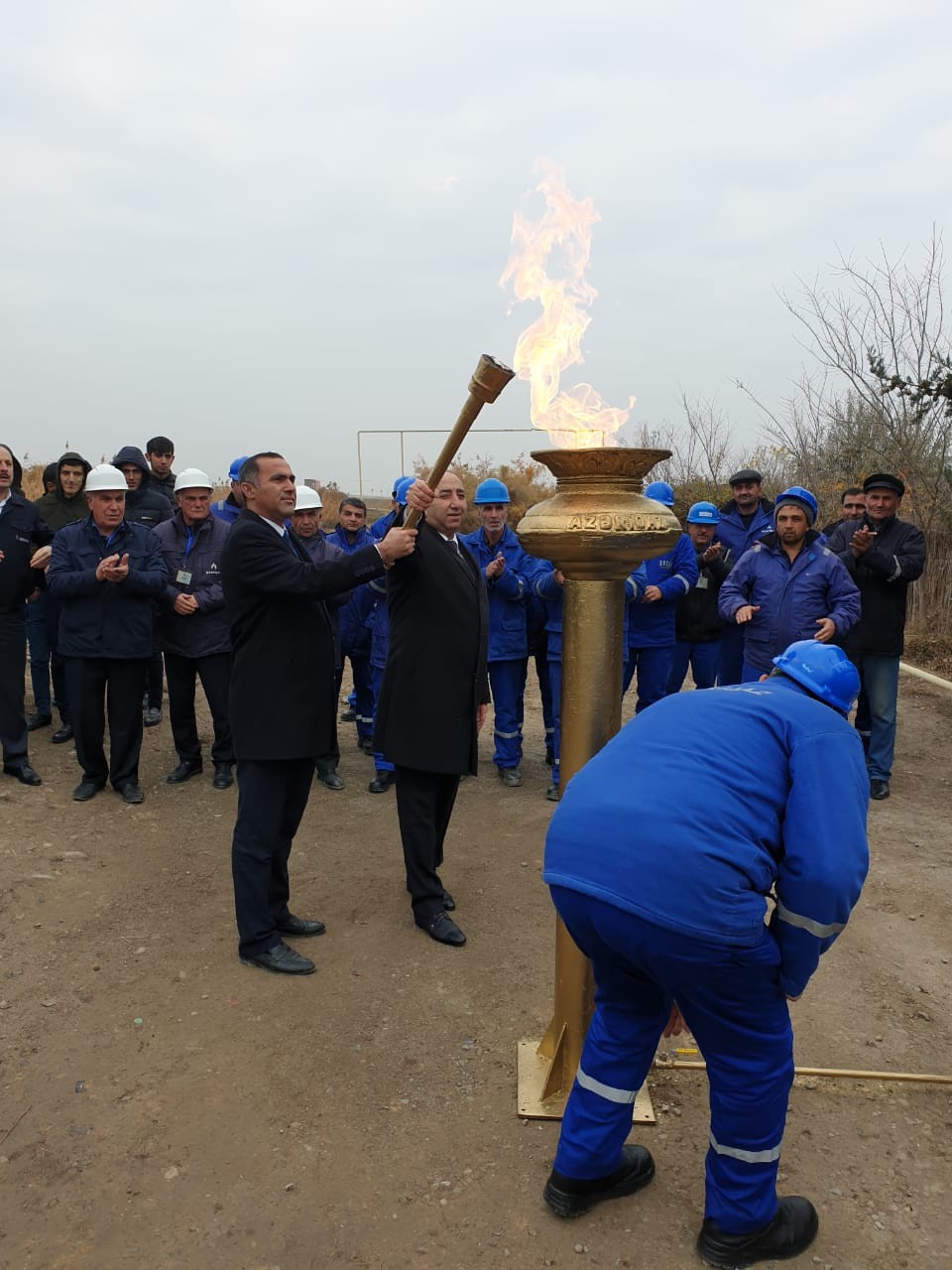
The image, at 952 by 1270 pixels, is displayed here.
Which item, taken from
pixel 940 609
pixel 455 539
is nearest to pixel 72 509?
pixel 455 539

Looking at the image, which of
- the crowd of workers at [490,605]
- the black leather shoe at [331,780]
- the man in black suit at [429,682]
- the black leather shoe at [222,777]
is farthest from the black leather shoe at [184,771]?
the man in black suit at [429,682]

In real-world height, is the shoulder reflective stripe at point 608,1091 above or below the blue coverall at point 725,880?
below

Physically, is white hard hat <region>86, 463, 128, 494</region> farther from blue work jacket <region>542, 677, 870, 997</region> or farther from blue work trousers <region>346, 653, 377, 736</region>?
blue work jacket <region>542, 677, 870, 997</region>

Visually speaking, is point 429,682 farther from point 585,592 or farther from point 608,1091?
point 608,1091

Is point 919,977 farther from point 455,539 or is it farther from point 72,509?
point 72,509

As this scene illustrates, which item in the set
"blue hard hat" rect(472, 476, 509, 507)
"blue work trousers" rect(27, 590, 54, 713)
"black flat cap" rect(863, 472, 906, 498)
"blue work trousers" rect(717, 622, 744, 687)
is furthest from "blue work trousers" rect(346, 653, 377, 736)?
"black flat cap" rect(863, 472, 906, 498)

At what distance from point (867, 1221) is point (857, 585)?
4.59m

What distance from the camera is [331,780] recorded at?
20.8 ft

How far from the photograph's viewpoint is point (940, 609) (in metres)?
10.7

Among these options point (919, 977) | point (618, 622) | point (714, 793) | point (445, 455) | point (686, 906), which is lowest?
point (919, 977)

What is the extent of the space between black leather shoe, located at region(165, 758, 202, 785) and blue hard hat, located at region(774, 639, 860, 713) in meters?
5.02

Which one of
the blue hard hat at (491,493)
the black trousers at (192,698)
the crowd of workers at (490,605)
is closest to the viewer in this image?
the crowd of workers at (490,605)

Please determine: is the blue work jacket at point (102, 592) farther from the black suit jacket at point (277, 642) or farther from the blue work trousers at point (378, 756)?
the black suit jacket at point (277, 642)

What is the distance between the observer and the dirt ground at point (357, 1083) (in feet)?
8.19
